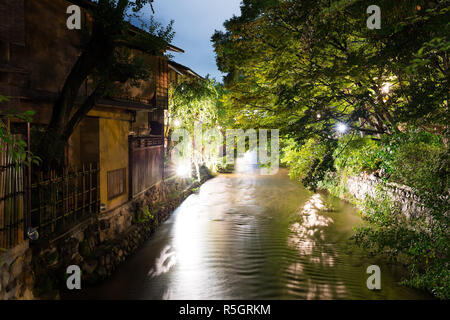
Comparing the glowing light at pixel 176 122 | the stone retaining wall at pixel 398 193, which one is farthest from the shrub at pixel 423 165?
the glowing light at pixel 176 122

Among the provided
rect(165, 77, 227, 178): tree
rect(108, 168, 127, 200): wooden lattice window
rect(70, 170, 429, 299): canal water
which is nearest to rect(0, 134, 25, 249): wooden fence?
rect(70, 170, 429, 299): canal water

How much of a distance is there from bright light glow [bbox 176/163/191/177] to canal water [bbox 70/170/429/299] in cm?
408

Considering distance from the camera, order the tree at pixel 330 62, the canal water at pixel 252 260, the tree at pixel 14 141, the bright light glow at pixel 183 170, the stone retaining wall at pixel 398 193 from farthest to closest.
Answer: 1. the bright light glow at pixel 183 170
2. the stone retaining wall at pixel 398 193
3. the canal water at pixel 252 260
4. the tree at pixel 330 62
5. the tree at pixel 14 141

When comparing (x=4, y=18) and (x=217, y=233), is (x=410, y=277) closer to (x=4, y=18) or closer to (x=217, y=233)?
(x=217, y=233)

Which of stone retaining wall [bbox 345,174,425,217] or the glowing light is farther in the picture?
the glowing light

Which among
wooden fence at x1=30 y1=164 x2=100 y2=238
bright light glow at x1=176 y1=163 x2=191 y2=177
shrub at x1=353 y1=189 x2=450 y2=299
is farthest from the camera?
bright light glow at x1=176 y1=163 x2=191 y2=177

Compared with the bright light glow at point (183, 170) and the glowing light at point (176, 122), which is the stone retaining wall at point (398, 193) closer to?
the bright light glow at point (183, 170)

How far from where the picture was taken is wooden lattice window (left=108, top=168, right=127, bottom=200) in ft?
29.9

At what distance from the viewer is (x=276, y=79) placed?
8.44m

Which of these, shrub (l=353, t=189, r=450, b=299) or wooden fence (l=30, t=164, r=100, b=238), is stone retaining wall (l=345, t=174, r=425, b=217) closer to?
shrub (l=353, t=189, r=450, b=299)

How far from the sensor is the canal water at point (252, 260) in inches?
269

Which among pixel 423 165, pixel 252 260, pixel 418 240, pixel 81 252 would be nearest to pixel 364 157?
pixel 423 165

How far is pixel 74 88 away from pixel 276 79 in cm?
590

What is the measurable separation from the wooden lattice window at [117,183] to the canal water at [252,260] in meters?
2.28
